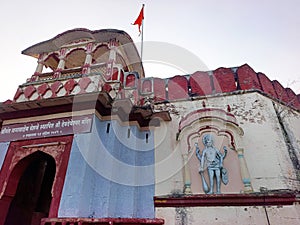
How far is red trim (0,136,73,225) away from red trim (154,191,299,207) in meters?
1.93

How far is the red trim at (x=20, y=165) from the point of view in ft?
14.8

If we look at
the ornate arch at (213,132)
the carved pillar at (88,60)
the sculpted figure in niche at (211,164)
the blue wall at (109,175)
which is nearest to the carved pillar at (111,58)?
the carved pillar at (88,60)

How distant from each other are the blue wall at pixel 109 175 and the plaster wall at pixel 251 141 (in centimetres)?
33

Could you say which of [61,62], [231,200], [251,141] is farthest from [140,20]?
[231,200]

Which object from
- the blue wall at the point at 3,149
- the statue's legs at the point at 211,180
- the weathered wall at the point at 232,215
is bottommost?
the weathered wall at the point at 232,215

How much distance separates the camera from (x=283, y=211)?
4.11 m

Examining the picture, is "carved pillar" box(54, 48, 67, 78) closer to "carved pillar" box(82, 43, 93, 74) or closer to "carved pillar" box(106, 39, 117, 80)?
"carved pillar" box(82, 43, 93, 74)

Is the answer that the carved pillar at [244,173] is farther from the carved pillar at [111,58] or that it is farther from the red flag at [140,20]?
the red flag at [140,20]

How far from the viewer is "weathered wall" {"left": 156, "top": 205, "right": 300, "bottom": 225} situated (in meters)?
4.08

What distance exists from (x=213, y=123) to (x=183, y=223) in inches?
87.8

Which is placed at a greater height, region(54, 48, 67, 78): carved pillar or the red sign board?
region(54, 48, 67, 78): carved pillar

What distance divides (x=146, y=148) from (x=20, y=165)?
268 cm

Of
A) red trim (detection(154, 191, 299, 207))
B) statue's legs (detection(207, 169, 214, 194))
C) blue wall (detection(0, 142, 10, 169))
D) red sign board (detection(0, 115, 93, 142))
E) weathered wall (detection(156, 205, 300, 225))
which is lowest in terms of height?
weathered wall (detection(156, 205, 300, 225))

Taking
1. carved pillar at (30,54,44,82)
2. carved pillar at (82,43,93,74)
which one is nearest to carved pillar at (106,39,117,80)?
carved pillar at (82,43,93,74)
